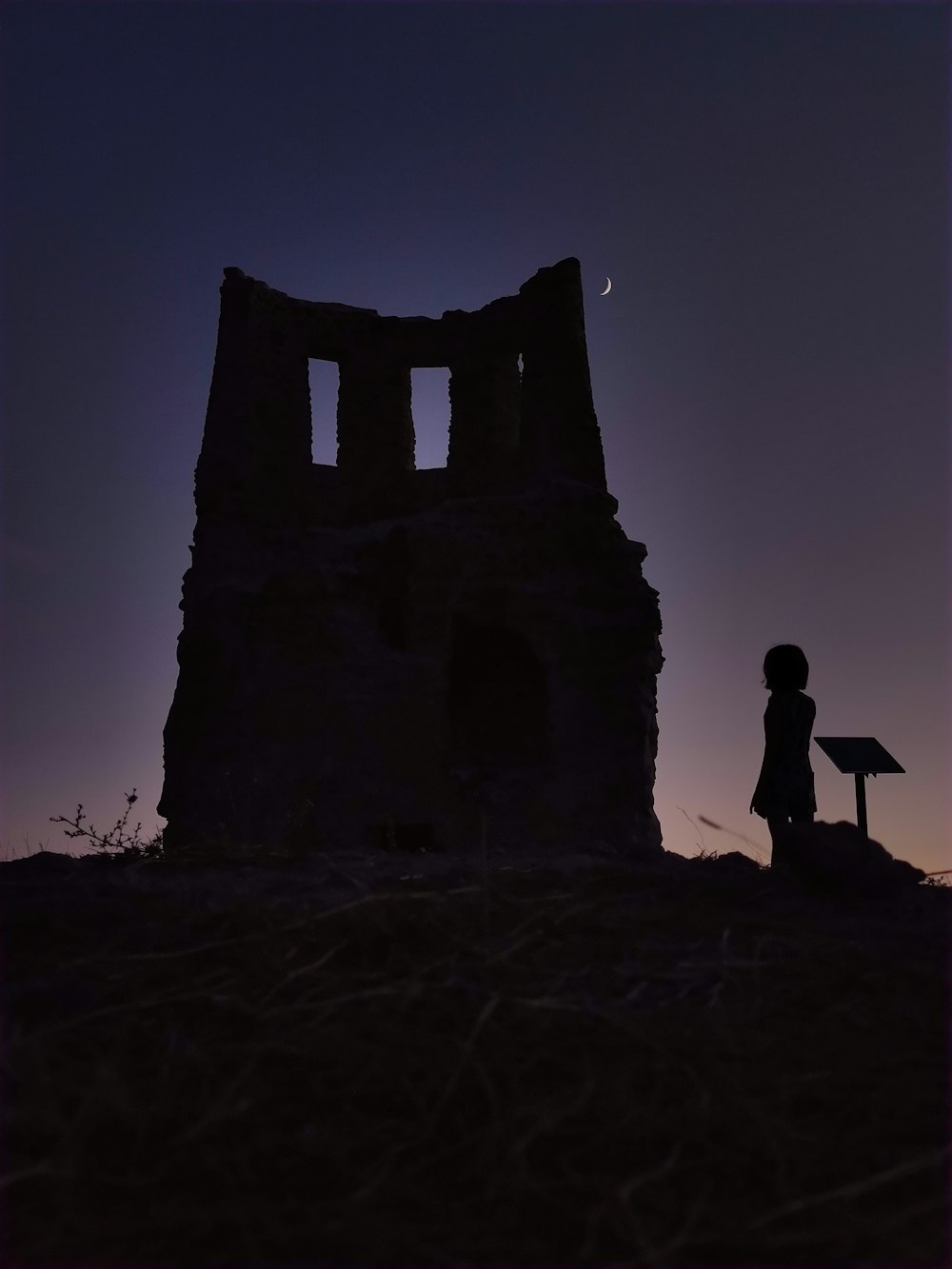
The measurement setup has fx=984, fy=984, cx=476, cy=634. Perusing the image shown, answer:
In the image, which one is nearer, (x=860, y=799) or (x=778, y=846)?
(x=778, y=846)

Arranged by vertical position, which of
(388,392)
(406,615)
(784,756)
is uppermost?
(388,392)

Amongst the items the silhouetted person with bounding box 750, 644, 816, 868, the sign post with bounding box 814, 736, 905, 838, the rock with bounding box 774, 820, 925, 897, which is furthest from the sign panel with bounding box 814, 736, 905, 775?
the rock with bounding box 774, 820, 925, 897

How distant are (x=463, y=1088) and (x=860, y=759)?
214 inches

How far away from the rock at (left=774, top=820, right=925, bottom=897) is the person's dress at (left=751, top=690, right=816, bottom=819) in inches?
71.7

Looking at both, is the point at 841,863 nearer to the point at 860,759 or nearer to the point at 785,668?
the point at 785,668

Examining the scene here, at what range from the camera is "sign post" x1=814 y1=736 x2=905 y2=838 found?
6.41 m

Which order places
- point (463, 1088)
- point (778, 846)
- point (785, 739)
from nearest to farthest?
point (463, 1088) → point (778, 846) → point (785, 739)

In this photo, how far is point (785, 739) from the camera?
532 centimetres

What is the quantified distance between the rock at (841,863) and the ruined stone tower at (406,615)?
653 cm

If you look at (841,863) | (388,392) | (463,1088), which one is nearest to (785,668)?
(841,863)

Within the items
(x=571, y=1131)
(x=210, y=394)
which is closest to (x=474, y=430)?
(x=210, y=394)

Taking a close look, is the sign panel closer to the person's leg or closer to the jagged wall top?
the person's leg

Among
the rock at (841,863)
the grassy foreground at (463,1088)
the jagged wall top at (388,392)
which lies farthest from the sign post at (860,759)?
the jagged wall top at (388,392)

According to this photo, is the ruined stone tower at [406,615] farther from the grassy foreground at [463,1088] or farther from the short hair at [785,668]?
the grassy foreground at [463,1088]
